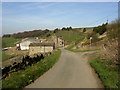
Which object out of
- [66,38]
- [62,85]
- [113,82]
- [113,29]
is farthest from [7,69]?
[66,38]

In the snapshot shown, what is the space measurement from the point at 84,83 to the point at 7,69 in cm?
675

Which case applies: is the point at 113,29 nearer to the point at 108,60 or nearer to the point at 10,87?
the point at 108,60

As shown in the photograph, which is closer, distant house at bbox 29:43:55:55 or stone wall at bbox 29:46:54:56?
distant house at bbox 29:43:55:55

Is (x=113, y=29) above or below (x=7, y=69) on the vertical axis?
above

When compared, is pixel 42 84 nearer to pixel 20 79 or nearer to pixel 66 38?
pixel 20 79

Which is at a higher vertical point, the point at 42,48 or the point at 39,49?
the point at 42,48

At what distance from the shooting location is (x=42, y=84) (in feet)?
34.0

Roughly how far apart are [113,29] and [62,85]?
78.8 feet

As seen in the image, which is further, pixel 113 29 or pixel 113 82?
pixel 113 29

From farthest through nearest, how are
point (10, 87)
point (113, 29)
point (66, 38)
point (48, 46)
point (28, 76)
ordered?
point (66, 38)
point (48, 46)
point (113, 29)
point (28, 76)
point (10, 87)

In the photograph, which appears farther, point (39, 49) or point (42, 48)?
point (39, 49)

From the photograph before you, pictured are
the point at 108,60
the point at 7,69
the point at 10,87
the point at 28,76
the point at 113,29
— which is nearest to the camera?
the point at 10,87

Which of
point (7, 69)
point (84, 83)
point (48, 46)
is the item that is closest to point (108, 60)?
point (84, 83)

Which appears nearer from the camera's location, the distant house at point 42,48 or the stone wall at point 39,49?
the distant house at point 42,48
